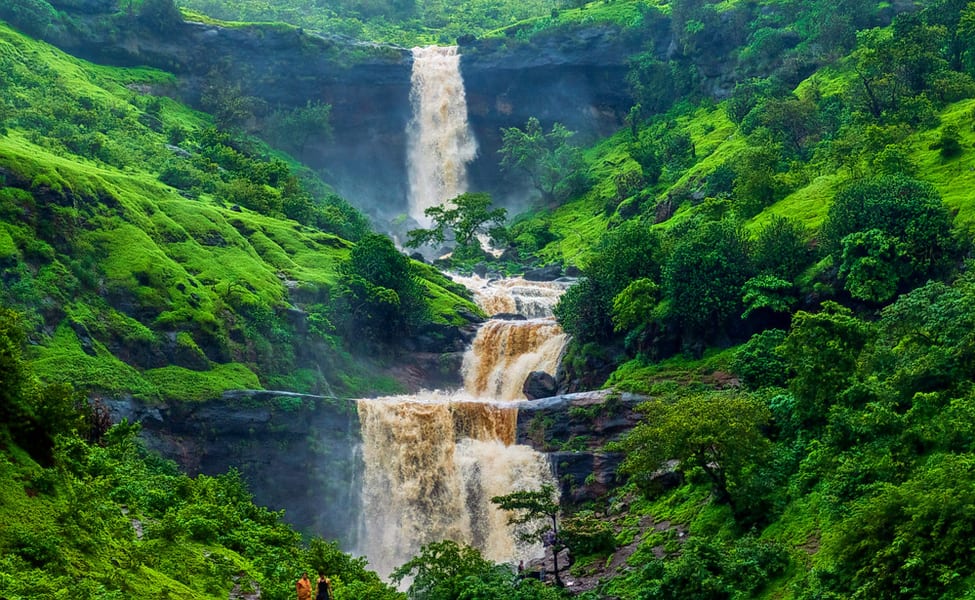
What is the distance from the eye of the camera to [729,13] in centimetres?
8819

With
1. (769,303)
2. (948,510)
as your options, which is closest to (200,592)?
(948,510)

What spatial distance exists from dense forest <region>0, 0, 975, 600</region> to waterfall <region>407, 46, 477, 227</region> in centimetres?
582

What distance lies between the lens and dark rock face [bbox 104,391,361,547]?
4447cm

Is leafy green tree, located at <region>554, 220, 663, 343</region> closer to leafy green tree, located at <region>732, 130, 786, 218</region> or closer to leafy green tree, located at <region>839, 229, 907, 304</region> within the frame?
leafy green tree, located at <region>732, 130, 786, 218</region>

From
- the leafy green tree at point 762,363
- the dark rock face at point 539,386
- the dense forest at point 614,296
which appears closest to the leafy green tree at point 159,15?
the dense forest at point 614,296

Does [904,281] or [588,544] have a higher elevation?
[904,281]

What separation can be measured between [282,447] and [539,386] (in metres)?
14.9

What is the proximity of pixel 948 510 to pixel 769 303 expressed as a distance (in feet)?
74.3

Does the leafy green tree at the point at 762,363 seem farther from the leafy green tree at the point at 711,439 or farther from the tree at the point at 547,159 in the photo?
the tree at the point at 547,159

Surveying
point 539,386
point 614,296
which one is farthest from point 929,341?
point 539,386

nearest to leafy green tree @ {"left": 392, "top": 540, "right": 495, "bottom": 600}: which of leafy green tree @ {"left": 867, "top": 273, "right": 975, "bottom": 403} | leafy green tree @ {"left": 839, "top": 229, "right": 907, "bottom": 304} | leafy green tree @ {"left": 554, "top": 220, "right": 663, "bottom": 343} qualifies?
leafy green tree @ {"left": 867, "top": 273, "right": 975, "bottom": 403}

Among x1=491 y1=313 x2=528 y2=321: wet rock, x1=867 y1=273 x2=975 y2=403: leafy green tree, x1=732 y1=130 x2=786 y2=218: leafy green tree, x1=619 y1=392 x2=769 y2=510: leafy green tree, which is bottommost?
x1=619 y1=392 x2=769 y2=510: leafy green tree

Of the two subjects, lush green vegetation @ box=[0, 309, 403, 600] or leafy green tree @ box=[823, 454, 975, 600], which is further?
leafy green tree @ box=[823, 454, 975, 600]

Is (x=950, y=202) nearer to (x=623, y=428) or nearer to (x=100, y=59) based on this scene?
(x=623, y=428)
